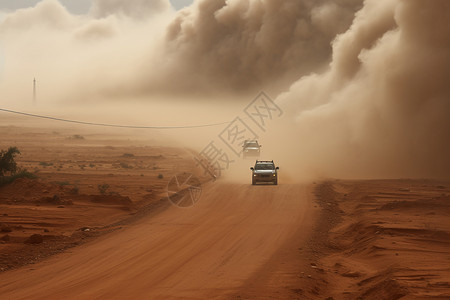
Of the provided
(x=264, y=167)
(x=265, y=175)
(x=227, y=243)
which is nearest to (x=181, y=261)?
(x=227, y=243)

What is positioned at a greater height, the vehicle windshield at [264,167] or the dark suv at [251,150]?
the dark suv at [251,150]

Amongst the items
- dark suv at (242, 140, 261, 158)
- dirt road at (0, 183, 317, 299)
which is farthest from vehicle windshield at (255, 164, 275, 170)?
dark suv at (242, 140, 261, 158)

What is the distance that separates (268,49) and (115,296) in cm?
10087

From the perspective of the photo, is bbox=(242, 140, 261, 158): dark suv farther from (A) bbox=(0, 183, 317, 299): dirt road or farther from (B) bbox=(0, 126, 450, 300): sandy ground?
(A) bbox=(0, 183, 317, 299): dirt road

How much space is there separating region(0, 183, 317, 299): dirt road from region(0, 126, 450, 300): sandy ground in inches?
1.4

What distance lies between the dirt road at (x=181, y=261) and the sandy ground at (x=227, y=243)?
4 centimetres

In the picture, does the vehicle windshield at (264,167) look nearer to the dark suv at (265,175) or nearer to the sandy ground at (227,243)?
the dark suv at (265,175)

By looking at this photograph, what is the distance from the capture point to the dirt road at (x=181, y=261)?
10.5m

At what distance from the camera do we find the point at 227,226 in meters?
17.9

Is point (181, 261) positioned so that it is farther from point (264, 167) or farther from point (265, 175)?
point (264, 167)

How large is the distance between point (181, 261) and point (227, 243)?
7.92ft

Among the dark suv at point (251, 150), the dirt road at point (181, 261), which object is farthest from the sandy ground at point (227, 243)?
the dark suv at point (251, 150)

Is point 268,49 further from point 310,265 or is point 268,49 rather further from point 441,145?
point 310,265

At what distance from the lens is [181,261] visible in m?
13.1
